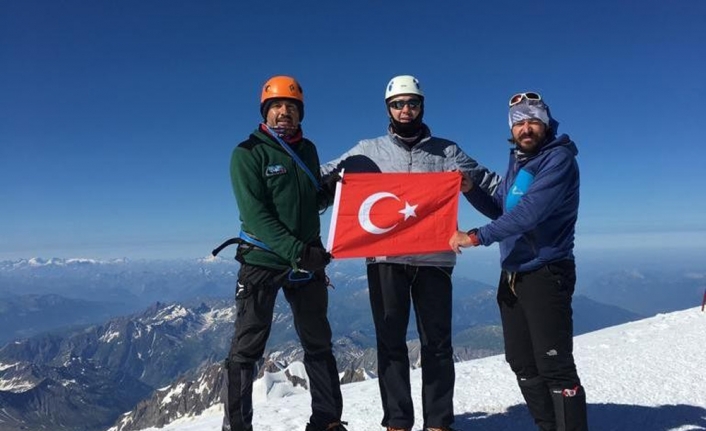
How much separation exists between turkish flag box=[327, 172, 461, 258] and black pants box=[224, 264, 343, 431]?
944 millimetres

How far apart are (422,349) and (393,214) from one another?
2443mm

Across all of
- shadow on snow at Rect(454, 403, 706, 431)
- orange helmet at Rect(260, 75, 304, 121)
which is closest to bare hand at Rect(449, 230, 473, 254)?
orange helmet at Rect(260, 75, 304, 121)

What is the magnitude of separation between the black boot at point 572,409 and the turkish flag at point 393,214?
2759 millimetres

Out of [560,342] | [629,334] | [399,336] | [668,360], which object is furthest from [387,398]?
[629,334]

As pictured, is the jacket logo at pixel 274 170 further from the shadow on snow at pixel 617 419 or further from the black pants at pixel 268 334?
the shadow on snow at pixel 617 419

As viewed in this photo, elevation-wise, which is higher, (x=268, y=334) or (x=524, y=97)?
(x=524, y=97)

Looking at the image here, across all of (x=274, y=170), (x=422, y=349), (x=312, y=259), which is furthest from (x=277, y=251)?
(x=422, y=349)

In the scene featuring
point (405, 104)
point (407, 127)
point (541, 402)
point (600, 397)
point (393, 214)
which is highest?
point (405, 104)

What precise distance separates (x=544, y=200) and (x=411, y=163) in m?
2.57

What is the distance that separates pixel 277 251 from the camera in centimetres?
666

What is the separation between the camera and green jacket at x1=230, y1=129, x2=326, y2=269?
6.70 metres

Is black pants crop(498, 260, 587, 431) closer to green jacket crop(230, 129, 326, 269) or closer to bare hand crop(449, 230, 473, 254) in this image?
bare hand crop(449, 230, 473, 254)

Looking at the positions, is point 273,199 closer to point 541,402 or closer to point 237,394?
point 237,394

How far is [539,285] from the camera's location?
6219 millimetres
